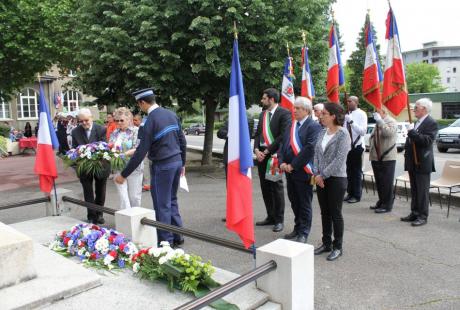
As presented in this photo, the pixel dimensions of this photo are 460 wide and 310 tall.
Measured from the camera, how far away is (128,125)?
6754mm

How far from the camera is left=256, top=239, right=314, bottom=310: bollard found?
3.30 meters

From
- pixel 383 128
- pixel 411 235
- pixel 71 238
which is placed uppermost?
pixel 383 128

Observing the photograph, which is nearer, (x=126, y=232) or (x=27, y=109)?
(x=126, y=232)

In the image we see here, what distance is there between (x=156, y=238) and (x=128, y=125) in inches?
90.5

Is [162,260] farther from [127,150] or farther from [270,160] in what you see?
[127,150]

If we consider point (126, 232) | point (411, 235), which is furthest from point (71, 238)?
point (411, 235)

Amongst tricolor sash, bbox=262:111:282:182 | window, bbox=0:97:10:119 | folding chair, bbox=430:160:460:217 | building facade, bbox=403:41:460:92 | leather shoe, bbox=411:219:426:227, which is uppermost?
building facade, bbox=403:41:460:92

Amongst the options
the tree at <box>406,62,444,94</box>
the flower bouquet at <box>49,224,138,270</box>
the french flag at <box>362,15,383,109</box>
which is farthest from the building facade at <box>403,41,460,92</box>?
the flower bouquet at <box>49,224,138,270</box>

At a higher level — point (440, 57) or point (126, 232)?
point (440, 57)

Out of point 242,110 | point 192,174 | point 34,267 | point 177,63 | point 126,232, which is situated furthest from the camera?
point 192,174

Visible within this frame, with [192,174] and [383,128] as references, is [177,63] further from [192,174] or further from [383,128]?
[383,128]

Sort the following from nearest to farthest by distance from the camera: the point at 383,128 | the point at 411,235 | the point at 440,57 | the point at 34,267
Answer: the point at 34,267
the point at 411,235
the point at 383,128
the point at 440,57

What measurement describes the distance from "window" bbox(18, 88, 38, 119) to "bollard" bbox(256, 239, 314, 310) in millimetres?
44355

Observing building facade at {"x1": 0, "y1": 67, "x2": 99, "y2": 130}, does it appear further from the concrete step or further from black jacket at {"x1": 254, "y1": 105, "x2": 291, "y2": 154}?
the concrete step
